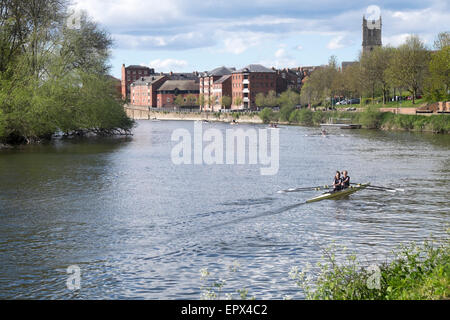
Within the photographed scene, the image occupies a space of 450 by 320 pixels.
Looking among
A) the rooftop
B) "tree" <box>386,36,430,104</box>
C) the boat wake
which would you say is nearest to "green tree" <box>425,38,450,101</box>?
"tree" <box>386,36,430,104</box>

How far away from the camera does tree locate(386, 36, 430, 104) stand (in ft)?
324

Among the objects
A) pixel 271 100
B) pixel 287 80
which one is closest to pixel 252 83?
pixel 271 100

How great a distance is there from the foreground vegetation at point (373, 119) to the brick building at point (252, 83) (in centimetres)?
4350

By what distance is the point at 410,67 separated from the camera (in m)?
98.4

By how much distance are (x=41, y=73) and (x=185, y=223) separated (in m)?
40.5

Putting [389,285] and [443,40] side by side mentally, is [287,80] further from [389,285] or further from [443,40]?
[389,285]

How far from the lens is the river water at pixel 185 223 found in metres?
17.7

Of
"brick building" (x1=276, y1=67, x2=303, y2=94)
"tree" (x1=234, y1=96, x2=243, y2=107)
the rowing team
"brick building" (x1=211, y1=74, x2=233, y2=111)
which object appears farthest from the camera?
"brick building" (x1=211, y1=74, x2=233, y2=111)

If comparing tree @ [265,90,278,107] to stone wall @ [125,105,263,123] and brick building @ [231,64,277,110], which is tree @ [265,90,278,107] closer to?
brick building @ [231,64,277,110]

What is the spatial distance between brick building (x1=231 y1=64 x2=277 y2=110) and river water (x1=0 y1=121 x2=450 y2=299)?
134239 millimetres

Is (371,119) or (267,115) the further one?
(267,115)

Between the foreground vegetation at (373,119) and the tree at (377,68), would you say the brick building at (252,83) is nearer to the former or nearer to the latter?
the foreground vegetation at (373,119)

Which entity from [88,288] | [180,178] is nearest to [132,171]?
[180,178]

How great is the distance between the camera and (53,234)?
2308cm
